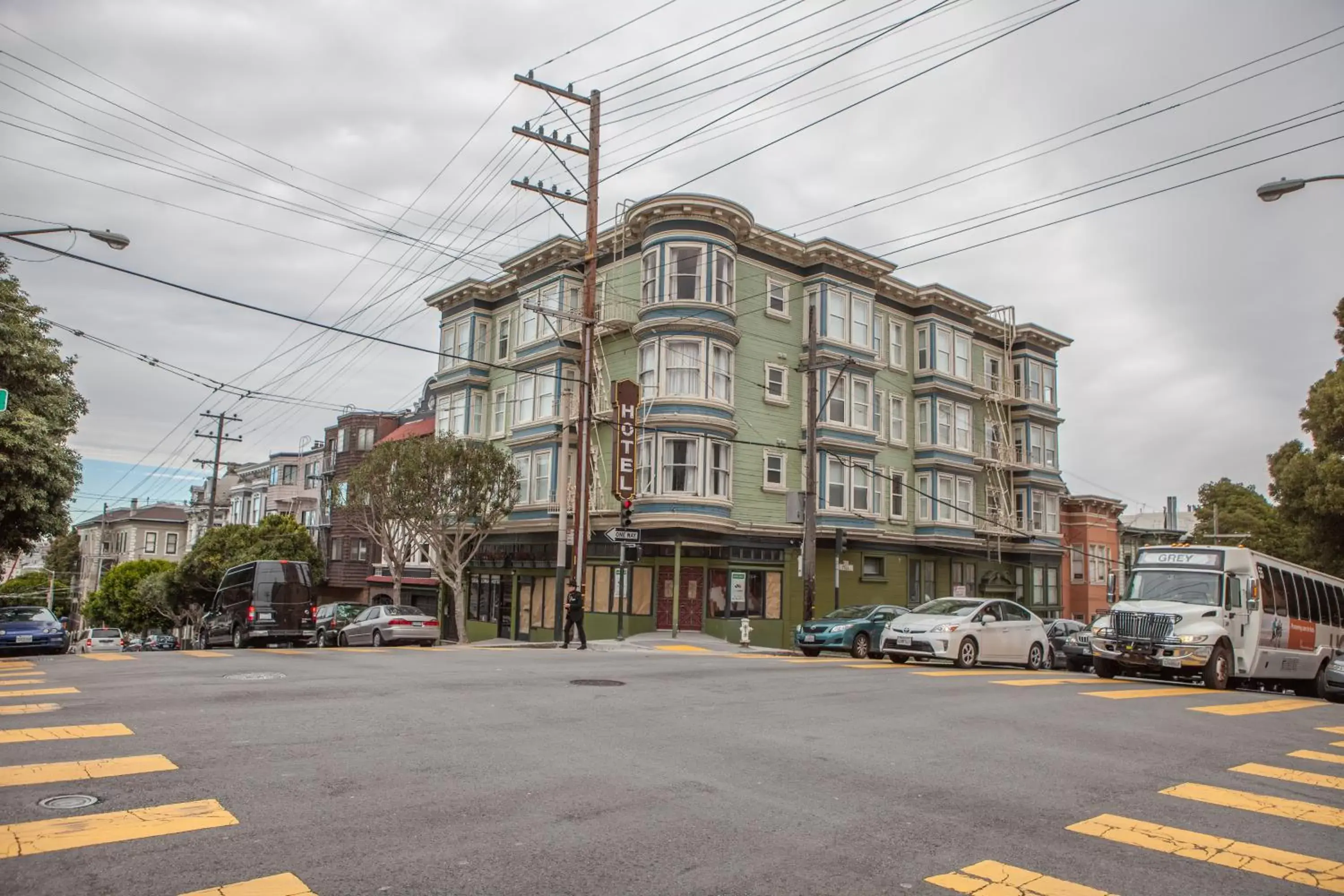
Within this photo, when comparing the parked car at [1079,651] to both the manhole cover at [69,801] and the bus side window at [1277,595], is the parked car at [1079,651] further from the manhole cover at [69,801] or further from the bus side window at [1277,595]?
the manhole cover at [69,801]

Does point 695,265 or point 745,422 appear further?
point 745,422

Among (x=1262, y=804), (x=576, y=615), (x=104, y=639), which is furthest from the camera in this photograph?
(x=104, y=639)

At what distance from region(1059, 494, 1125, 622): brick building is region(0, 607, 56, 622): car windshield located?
145ft

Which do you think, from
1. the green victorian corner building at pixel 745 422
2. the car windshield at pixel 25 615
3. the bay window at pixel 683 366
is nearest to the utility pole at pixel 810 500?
the green victorian corner building at pixel 745 422

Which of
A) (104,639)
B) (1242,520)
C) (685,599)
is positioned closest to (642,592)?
(685,599)

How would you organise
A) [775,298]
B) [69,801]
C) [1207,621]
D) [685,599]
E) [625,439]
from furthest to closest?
[775,298]
[685,599]
[625,439]
[1207,621]
[69,801]

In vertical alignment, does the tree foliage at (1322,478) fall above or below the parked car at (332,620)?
above

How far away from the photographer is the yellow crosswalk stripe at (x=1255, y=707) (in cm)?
1301

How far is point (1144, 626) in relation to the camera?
1719 cm

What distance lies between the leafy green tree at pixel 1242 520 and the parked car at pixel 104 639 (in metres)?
63.5

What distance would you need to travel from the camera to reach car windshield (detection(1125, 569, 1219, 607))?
685 inches

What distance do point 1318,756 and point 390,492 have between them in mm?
28183

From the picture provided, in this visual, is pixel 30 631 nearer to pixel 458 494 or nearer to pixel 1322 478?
pixel 458 494

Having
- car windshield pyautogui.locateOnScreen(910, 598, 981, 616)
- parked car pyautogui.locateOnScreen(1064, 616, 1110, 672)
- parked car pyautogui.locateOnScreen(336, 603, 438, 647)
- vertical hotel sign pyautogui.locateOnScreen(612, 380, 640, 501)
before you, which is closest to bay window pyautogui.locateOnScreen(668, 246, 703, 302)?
vertical hotel sign pyautogui.locateOnScreen(612, 380, 640, 501)
